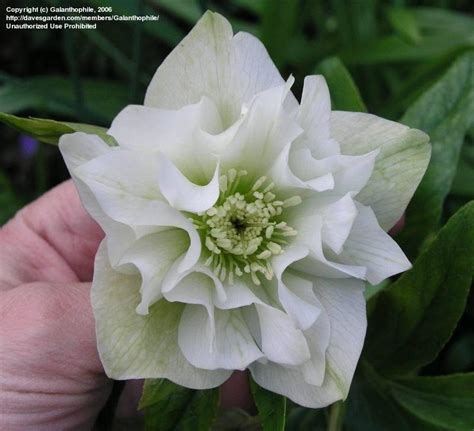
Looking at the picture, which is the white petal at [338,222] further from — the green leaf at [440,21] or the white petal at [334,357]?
the green leaf at [440,21]

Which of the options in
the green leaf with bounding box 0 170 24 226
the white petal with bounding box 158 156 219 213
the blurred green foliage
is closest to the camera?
the white petal with bounding box 158 156 219 213

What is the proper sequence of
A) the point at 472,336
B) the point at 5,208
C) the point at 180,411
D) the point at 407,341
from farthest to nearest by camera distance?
the point at 5,208
the point at 472,336
the point at 407,341
the point at 180,411

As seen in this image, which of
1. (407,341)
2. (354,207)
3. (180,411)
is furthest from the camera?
(407,341)

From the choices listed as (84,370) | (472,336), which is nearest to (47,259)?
(84,370)

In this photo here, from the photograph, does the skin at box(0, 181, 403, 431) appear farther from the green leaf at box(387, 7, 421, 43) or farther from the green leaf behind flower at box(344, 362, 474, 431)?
the green leaf at box(387, 7, 421, 43)

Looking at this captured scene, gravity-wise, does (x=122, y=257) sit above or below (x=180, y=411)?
above

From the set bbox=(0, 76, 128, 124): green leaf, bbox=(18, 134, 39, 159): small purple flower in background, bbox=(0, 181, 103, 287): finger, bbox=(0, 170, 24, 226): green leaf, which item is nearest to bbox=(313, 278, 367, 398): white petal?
bbox=(0, 181, 103, 287): finger

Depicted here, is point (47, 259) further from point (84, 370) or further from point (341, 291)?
point (341, 291)
